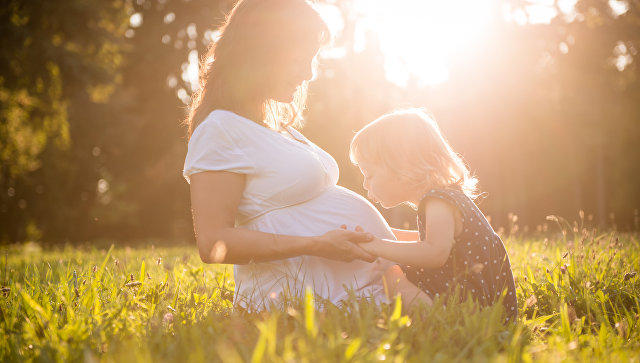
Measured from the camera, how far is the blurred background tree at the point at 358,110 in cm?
1845

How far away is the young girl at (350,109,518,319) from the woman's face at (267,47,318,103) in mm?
481

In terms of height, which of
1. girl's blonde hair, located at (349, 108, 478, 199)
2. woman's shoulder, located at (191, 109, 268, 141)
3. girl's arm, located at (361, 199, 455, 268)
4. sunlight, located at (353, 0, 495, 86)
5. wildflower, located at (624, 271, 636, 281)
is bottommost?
wildflower, located at (624, 271, 636, 281)

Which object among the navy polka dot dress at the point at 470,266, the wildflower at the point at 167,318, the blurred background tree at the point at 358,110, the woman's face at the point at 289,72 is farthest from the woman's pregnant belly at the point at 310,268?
the blurred background tree at the point at 358,110

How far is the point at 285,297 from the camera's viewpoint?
2484 millimetres

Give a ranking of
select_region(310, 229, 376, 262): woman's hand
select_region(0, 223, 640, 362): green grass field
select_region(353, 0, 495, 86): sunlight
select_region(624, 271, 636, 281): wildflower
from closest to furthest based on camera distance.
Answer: select_region(0, 223, 640, 362): green grass field < select_region(310, 229, 376, 262): woman's hand < select_region(624, 271, 636, 281): wildflower < select_region(353, 0, 495, 86): sunlight

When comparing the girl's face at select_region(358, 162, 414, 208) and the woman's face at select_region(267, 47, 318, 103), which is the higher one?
the woman's face at select_region(267, 47, 318, 103)

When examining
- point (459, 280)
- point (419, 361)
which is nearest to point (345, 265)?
point (459, 280)

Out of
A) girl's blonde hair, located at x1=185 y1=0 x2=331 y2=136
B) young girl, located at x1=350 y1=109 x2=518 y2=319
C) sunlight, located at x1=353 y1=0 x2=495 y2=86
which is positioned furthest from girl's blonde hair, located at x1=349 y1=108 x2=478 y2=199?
sunlight, located at x1=353 y1=0 x2=495 y2=86

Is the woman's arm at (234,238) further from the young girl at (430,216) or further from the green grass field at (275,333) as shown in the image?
the green grass field at (275,333)

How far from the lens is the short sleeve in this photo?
260 cm

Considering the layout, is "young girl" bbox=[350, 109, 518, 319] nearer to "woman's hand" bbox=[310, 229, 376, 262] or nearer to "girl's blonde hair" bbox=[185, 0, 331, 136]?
"woman's hand" bbox=[310, 229, 376, 262]

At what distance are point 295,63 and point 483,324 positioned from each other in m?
1.75

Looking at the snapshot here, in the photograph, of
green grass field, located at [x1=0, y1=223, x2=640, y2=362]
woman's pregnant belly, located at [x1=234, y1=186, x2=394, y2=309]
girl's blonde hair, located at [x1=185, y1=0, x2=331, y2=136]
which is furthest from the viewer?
girl's blonde hair, located at [x1=185, y1=0, x2=331, y2=136]

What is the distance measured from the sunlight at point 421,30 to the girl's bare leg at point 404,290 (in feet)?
54.6
